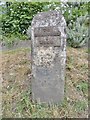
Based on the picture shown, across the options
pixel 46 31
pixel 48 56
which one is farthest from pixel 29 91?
pixel 46 31

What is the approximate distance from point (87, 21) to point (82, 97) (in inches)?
82.2

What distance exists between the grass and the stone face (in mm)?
127

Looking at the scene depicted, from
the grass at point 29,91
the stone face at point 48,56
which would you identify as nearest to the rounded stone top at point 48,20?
the stone face at point 48,56

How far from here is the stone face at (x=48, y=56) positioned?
2887mm

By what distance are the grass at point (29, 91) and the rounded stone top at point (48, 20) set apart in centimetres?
90

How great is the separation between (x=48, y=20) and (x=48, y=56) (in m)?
0.39

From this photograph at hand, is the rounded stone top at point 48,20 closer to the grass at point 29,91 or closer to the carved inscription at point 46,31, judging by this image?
the carved inscription at point 46,31

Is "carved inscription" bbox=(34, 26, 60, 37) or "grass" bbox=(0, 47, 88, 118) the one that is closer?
"carved inscription" bbox=(34, 26, 60, 37)

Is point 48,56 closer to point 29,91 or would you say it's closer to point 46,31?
point 46,31

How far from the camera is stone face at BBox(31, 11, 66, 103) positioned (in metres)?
2.89

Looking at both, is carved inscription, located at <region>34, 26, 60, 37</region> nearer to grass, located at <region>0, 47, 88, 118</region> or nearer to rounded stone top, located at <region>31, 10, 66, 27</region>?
rounded stone top, located at <region>31, 10, 66, 27</region>

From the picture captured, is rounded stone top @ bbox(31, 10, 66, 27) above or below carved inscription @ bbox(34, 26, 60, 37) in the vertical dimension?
above

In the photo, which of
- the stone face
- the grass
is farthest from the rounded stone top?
the grass

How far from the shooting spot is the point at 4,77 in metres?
3.72
